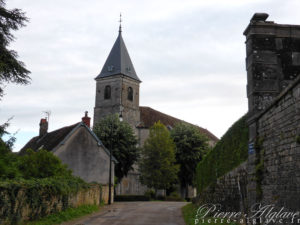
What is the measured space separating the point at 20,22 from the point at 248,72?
10158 millimetres

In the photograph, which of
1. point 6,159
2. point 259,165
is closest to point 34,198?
point 6,159

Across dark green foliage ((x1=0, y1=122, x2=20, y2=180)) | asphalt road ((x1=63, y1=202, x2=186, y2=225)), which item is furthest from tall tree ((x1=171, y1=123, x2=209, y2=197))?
dark green foliage ((x1=0, y1=122, x2=20, y2=180))

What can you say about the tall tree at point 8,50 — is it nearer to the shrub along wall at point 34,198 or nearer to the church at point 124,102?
the shrub along wall at point 34,198

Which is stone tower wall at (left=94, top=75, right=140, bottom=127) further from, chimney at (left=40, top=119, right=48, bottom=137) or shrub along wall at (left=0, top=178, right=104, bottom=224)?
shrub along wall at (left=0, top=178, right=104, bottom=224)

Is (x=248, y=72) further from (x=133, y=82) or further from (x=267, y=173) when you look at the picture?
(x=133, y=82)

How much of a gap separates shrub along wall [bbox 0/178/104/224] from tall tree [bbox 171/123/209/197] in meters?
23.3

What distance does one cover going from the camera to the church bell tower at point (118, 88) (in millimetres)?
51000

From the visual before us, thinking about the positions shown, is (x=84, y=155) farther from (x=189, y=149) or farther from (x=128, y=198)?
(x=189, y=149)

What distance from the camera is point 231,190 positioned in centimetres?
1309

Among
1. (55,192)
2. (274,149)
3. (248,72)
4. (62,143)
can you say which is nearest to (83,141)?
(62,143)

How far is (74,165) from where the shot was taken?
25562 millimetres

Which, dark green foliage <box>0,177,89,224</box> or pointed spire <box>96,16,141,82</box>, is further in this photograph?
pointed spire <box>96,16,141,82</box>

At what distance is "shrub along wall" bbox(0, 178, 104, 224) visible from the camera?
9.94 meters

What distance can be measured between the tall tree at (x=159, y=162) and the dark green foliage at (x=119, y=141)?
9.76 ft
